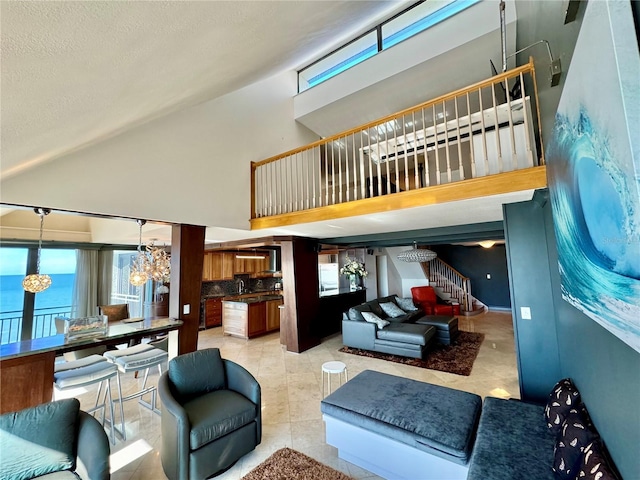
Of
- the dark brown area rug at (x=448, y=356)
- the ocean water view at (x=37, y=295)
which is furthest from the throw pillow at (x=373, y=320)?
the ocean water view at (x=37, y=295)

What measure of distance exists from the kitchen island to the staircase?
5.53 m

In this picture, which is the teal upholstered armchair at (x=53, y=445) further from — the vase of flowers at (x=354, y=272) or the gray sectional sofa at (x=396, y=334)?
the vase of flowers at (x=354, y=272)

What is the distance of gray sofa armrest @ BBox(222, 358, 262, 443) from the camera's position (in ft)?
8.20

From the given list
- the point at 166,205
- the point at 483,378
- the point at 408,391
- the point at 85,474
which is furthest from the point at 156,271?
the point at 483,378

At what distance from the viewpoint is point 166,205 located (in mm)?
3457

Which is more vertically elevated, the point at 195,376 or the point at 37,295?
the point at 37,295

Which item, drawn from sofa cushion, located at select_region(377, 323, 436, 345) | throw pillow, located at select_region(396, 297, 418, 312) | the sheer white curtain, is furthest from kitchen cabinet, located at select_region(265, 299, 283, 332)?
the sheer white curtain

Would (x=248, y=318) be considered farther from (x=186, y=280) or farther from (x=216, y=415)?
(x=216, y=415)

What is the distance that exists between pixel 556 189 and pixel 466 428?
1807 millimetres

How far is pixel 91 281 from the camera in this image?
6.35 metres

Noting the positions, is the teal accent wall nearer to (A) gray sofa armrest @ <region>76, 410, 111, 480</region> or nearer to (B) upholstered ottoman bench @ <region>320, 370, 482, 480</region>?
(B) upholstered ottoman bench @ <region>320, 370, 482, 480</region>

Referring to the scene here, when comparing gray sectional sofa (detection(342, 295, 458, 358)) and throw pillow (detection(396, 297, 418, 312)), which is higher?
throw pillow (detection(396, 297, 418, 312))

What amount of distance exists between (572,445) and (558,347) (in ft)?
5.43

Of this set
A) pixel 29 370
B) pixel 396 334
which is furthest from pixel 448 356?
pixel 29 370
